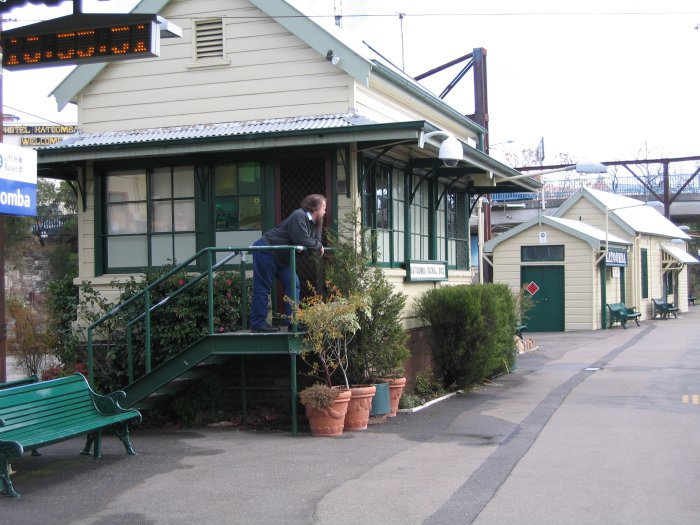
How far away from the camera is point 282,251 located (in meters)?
10.5

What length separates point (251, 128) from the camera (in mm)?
11820

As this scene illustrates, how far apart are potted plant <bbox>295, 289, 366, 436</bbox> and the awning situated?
1191 inches

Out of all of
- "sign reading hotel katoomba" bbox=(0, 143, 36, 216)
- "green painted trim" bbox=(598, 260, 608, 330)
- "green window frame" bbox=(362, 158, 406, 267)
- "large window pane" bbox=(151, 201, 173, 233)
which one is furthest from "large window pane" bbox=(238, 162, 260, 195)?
"green painted trim" bbox=(598, 260, 608, 330)

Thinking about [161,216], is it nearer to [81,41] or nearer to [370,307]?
[370,307]

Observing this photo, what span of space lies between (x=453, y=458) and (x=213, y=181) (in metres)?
5.42

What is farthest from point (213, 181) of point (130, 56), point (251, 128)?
point (130, 56)

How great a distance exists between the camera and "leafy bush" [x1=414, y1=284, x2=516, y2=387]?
511 inches

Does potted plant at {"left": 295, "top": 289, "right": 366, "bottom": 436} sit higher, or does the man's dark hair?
the man's dark hair

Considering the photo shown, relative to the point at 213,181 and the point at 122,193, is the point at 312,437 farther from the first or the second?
the point at 122,193

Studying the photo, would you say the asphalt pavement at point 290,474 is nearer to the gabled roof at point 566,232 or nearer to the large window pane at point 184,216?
the large window pane at point 184,216

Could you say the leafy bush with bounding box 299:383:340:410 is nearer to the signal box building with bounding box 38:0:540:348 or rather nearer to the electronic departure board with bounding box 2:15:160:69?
the signal box building with bounding box 38:0:540:348

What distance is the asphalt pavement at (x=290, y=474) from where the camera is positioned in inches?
270

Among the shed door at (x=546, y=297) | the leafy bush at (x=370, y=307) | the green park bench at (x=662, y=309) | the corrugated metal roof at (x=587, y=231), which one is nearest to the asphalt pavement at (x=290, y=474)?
the leafy bush at (x=370, y=307)

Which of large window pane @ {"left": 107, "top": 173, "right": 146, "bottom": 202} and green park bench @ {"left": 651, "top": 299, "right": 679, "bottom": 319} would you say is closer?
large window pane @ {"left": 107, "top": 173, "right": 146, "bottom": 202}
